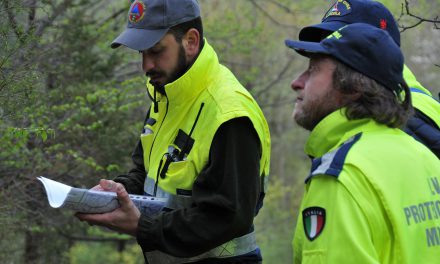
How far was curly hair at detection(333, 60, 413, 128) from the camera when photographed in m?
2.72

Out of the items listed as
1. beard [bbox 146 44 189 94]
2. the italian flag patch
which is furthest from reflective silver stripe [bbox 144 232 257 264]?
the italian flag patch

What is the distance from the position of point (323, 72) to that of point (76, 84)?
19.4 ft

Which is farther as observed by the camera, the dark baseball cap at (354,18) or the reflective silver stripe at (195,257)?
the dark baseball cap at (354,18)

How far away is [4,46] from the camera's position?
4.29 metres

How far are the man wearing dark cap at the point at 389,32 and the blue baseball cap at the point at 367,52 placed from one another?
31.9 inches

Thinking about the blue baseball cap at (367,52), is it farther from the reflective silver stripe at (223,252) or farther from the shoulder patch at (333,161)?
the reflective silver stripe at (223,252)

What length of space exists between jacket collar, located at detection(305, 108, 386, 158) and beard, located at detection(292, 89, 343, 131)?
39 millimetres

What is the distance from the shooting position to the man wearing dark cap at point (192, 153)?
3551 millimetres

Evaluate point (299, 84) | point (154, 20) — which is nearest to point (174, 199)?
point (154, 20)

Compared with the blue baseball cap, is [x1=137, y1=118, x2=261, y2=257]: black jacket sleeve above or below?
below

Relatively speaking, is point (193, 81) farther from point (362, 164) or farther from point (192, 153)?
point (362, 164)

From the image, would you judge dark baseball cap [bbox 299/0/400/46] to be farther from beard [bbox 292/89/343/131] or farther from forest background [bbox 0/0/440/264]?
beard [bbox 292/89/343/131]

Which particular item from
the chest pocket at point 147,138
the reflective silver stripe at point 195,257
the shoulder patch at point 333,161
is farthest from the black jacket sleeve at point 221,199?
the shoulder patch at point 333,161

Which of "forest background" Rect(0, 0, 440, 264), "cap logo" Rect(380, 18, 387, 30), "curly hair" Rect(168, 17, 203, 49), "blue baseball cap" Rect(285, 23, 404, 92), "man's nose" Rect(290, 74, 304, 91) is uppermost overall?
"blue baseball cap" Rect(285, 23, 404, 92)
